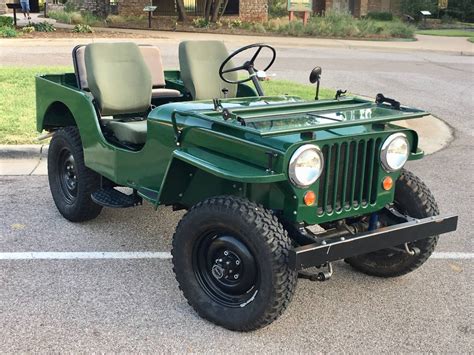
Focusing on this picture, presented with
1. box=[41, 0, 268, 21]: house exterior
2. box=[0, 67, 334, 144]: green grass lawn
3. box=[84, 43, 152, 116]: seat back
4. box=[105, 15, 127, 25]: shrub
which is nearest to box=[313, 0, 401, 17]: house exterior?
box=[41, 0, 268, 21]: house exterior

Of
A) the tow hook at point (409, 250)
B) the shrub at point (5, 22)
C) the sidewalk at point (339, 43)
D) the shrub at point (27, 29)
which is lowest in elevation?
the tow hook at point (409, 250)

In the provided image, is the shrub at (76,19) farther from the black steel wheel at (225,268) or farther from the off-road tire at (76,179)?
the black steel wheel at (225,268)

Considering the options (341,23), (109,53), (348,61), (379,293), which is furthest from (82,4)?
(379,293)

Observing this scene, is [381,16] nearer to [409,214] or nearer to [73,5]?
[73,5]

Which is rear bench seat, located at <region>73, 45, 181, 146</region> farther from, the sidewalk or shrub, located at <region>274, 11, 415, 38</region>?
shrub, located at <region>274, 11, 415, 38</region>

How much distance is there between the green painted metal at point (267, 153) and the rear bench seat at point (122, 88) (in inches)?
7.3

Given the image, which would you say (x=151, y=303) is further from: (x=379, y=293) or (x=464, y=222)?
(x=464, y=222)

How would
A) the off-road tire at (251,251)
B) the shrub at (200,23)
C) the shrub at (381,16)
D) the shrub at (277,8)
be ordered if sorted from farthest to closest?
the shrub at (381,16) → the shrub at (277,8) → the shrub at (200,23) → the off-road tire at (251,251)

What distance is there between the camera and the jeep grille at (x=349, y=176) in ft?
10.5

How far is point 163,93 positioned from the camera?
16.8 ft

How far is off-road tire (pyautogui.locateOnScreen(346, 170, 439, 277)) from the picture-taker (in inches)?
142

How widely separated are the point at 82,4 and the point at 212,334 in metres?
A: 29.3

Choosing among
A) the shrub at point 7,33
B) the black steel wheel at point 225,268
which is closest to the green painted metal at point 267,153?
the black steel wheel at point 225,268

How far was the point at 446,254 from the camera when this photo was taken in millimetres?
4316
